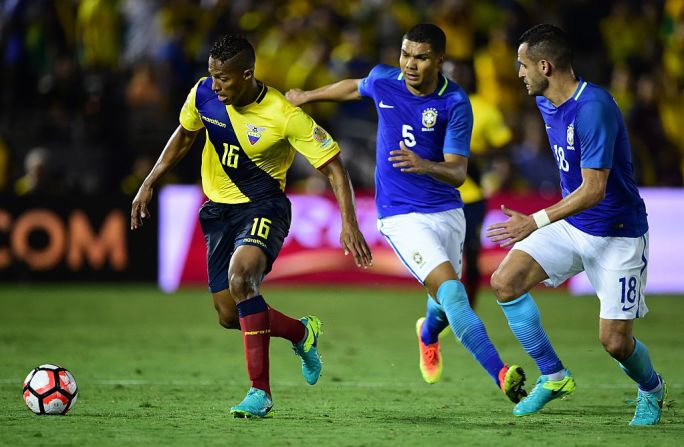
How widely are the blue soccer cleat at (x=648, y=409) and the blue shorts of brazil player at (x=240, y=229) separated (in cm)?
243

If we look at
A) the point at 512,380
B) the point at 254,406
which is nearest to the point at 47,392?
the point at 254,406

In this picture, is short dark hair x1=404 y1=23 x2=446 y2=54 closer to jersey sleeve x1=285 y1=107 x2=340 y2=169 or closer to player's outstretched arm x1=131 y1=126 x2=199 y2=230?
jersey sleeve x1=285 y1=107 x2=340 y2=169

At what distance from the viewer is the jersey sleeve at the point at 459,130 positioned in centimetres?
→ 771

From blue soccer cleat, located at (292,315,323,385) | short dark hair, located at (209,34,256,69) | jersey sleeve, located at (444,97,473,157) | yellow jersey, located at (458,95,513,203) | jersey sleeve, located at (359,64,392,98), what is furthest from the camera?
yellow jersey, located at (458,95,513,203)

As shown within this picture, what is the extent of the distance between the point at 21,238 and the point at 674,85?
10.7 m

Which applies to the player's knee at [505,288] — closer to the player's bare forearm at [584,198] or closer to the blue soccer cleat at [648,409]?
the player's bare forearm at [584,198]

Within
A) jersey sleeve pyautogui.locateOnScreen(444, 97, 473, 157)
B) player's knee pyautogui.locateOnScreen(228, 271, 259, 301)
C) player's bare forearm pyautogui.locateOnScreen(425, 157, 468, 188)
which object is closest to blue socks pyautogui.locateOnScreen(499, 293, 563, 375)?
player's bare forearm pyautogui.locateOnScreen(425, 157, 468, 188)

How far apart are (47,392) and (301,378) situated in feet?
8.59

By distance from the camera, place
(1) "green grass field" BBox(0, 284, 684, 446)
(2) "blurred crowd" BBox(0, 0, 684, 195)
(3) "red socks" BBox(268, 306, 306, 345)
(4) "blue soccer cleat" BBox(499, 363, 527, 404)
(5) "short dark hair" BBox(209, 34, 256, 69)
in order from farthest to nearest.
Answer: (2) "blurred crowd" BBox(0, 0, 684, 195) → (3) "red socks" BBox(268, 306, 306, 345) → (5) "short dark hair" BBox(209, 34, 256, 69) → (4) "blue soccer cleat" BBox(499, 363, 527, 404) → (1) "green grass field" BBox(0, 284, 684, 446)

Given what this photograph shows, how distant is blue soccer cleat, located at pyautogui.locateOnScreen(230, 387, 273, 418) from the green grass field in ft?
0.33

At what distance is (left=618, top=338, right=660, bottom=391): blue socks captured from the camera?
7031 mm

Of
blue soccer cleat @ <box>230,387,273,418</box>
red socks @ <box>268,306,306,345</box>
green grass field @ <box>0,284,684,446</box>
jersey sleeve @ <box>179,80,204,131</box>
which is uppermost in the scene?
jersey sleeve @ <box>179,80,204,131</box>

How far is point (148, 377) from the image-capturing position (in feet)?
29.9

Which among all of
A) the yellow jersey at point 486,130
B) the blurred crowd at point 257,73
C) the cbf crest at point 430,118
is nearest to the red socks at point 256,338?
the cbf crest at point 430,118
